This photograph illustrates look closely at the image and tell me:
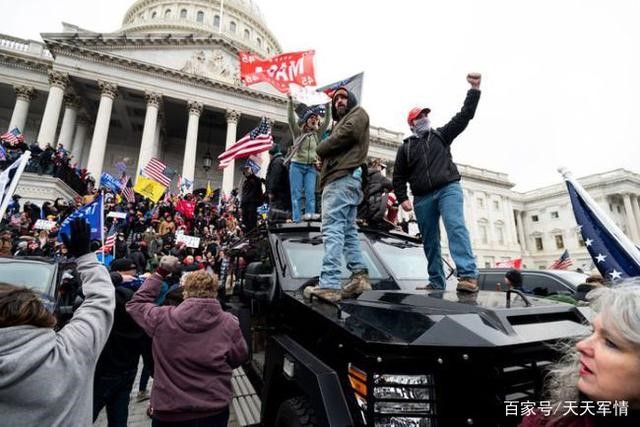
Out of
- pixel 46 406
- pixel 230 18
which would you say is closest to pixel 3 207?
pixel 46 406

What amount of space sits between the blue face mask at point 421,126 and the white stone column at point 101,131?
952 inches

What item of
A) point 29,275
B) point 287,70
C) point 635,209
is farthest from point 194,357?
point 635,209

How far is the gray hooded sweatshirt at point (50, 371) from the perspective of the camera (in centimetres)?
129

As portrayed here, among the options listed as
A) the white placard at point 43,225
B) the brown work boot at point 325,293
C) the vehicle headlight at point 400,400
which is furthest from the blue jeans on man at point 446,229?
the white placard at point 43,225

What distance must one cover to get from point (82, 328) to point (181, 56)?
32.2 metres

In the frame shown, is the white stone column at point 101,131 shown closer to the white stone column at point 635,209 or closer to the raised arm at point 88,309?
the raised arm at point 88,309

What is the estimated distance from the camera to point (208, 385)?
246cm

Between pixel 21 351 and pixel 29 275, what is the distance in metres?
4.64

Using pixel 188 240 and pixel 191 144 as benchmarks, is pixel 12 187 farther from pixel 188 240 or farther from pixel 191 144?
pixel 191 144

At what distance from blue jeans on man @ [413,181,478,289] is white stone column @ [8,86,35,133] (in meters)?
31.6

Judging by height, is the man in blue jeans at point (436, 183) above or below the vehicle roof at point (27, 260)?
above

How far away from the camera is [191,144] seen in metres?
25.9

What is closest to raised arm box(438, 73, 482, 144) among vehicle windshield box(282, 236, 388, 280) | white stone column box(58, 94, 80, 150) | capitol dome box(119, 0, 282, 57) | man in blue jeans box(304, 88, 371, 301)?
man in blue jeans box(304, 88, 371, 301)

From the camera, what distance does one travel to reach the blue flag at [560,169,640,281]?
9.80ft
